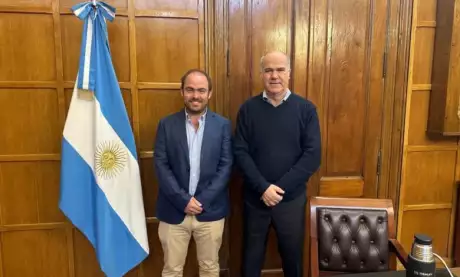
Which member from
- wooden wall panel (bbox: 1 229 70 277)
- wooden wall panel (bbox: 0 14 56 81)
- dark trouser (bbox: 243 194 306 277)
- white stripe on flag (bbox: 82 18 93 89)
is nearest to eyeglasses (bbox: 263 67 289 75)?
dark trouser (bbox: 243 194 306 277)

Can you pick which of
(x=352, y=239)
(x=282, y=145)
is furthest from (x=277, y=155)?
(x=352, y=239)

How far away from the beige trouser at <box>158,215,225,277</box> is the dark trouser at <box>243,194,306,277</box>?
0.59ft

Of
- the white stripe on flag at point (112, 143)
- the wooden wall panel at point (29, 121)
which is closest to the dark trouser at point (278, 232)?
the white stripe on flag at point (112, 143)

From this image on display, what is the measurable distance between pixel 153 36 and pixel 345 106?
134 cm

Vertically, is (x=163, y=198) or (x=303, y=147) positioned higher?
(x=303, y=147)

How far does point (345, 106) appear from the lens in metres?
2.44

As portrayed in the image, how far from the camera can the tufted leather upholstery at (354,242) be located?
1.77 m

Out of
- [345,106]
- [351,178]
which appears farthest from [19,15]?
[351,178]

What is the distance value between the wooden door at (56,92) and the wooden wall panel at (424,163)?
1372 millimetres

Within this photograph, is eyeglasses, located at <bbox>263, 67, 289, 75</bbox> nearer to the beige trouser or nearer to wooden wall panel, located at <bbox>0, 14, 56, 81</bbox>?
the beige trouser

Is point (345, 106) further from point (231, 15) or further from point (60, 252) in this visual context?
point (60, 252)

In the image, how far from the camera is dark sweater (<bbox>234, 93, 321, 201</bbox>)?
202 cm

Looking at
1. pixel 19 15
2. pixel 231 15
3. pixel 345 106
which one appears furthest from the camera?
pixel 345 106

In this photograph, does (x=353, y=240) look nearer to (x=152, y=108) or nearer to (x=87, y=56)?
(x=152, y=108)
